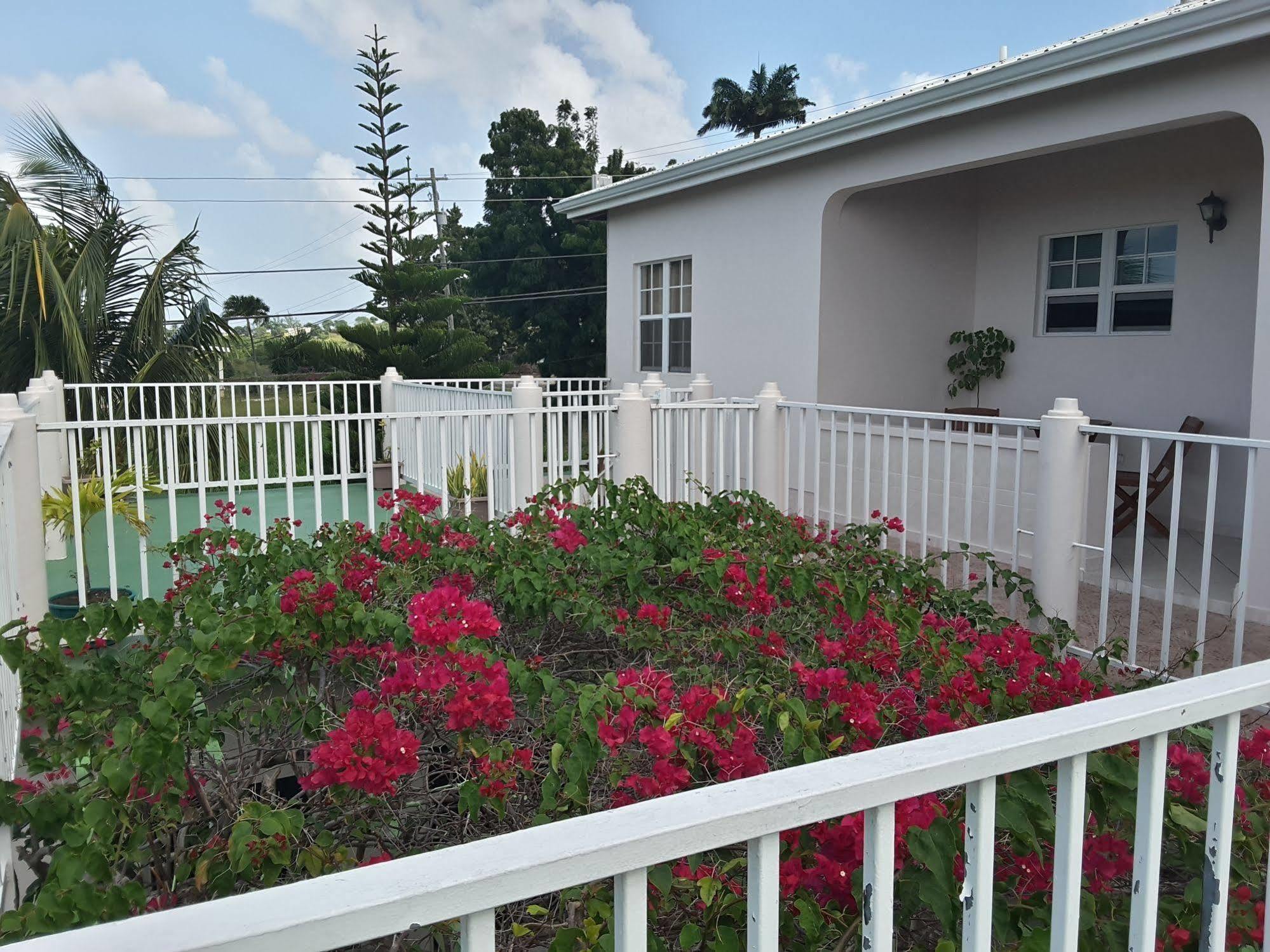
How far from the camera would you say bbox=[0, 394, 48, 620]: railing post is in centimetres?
341

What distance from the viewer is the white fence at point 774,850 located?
632 mm

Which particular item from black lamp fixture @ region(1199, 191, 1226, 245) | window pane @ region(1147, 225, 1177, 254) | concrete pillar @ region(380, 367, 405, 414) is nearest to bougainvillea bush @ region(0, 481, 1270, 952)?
black lamp fixture @ region(1199, 191, 1226, 245)

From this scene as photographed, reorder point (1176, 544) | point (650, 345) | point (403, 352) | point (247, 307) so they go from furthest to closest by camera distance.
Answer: point (247, 307) < point (403, 352) < point (650, 345) < point (1176, 544)

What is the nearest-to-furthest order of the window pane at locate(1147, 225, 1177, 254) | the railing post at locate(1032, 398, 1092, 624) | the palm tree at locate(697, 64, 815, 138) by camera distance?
the railing post at locate(1032, 398, 1092, 624)
the window pane at locate(1147, 225, 1177, 254)
the palm tree at locate(697, 64, 815, 138)

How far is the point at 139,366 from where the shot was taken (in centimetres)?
1013

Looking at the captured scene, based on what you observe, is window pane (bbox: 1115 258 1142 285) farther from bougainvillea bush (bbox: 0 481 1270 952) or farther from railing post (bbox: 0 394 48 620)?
railing post (bbox: 0 394 48 620)

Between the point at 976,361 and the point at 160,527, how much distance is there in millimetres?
7295

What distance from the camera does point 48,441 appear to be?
18.1ft

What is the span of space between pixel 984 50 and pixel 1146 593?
76.9 feet

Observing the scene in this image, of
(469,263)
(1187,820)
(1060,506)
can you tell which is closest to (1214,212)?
(1060,506)

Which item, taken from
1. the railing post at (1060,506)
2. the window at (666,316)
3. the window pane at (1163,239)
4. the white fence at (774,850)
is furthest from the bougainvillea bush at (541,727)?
the window at (666,316)

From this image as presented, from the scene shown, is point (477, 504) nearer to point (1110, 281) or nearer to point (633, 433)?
point (633, 433)

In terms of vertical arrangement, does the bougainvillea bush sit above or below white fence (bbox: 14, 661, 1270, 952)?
below

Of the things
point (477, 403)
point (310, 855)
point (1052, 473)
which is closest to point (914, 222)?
point (477, 403)
